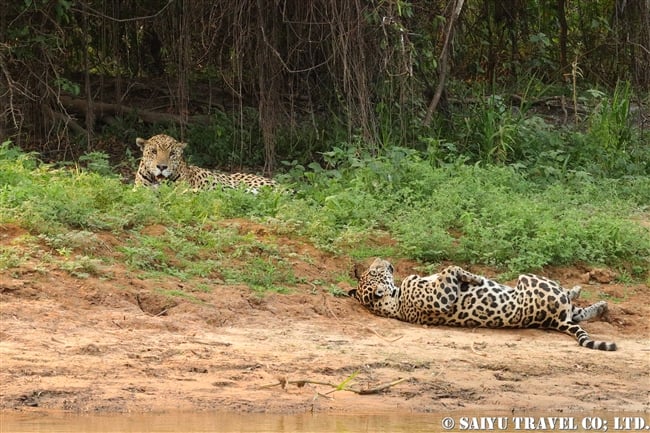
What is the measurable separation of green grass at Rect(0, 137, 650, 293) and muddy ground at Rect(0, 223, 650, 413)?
12.0 inches

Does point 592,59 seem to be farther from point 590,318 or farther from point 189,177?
point 590,318

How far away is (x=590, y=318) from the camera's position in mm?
8461

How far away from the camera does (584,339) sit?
793 centimetres

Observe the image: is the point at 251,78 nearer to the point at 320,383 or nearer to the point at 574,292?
the point at 574,292

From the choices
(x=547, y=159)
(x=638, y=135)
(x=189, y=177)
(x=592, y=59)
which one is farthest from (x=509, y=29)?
(x=189, y=177)

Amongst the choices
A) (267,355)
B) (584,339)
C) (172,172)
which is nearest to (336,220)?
(172,172)

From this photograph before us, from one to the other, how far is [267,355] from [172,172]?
4.28 m

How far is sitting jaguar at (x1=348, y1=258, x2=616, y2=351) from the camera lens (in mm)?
8227

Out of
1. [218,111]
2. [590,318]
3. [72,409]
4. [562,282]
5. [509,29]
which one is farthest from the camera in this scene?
[509,29]

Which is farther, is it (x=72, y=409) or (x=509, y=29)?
(x=509, y=29)

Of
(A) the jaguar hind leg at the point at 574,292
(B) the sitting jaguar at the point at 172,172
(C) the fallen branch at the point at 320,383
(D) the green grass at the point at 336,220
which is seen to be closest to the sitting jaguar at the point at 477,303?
(A) the jaguar hind leg at the point at 574,292

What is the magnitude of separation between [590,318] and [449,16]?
4.90 m

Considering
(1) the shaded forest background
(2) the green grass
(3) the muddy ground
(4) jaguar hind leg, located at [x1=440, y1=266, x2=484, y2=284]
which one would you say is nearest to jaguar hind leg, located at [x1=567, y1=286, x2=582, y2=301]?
(3) the muddy ground

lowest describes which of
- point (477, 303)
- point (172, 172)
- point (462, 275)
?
point (477, 303)
